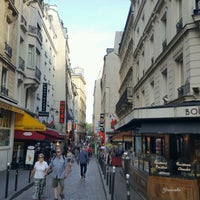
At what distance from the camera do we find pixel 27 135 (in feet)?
68.9

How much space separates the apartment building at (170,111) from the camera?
351 inches

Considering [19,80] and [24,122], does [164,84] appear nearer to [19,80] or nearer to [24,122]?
[24,122]

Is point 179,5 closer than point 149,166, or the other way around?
point 149,166

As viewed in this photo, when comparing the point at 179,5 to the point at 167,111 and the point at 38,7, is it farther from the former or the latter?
the point at 38,7

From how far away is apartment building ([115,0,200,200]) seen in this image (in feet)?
29.3

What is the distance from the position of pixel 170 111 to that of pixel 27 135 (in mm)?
13722

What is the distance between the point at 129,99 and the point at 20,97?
1016 centimetres

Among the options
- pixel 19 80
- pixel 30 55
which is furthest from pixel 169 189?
pixel 30 55

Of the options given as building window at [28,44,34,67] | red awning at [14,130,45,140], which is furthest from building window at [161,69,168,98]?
building window at [28,44,34,67]

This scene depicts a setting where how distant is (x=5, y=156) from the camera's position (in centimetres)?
1948

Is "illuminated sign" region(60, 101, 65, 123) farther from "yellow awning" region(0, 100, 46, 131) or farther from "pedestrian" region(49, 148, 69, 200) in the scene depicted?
"pedestrian" region(49, 148, 69, 200)

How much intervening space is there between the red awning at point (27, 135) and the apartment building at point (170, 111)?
→ 6.50 m

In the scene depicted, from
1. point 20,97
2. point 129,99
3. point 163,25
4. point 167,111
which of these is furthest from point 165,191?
point 129,99

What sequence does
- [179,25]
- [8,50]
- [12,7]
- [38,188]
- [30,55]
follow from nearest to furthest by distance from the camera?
[38,188] → [179,25] → [8,50] → [12,7] → [30,55]
